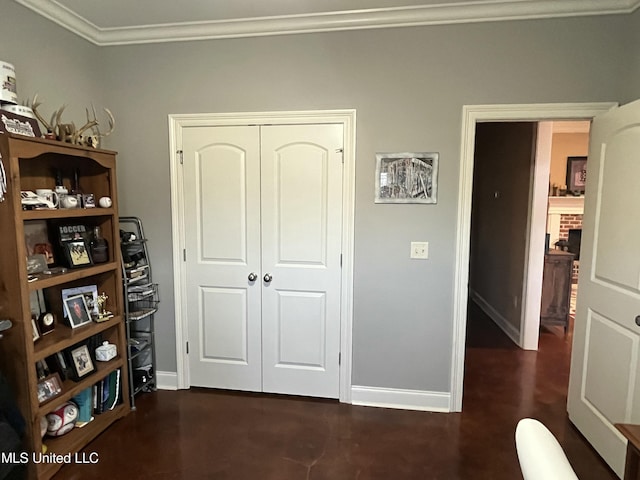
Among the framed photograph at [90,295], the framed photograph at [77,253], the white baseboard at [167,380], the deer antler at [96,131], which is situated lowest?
the white baseboard at [167,380]

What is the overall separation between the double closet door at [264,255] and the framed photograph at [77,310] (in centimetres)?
70

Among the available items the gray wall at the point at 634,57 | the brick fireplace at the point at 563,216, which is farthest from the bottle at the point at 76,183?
the brick fireplace at the point at 563,216

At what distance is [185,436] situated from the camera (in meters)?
2.41

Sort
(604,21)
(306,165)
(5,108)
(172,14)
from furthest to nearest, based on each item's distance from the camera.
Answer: (306,165), (172,14), (604,21), (5,108)

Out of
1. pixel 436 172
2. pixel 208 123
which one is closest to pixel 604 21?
pixel 436 172

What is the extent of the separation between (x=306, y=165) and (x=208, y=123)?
2.53 ft

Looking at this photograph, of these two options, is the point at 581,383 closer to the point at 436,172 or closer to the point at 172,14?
the point at 436,172

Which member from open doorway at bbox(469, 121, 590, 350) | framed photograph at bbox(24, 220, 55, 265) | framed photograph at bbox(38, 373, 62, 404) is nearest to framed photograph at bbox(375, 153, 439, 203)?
open doorway at bbox(469, 121, 590, 350)

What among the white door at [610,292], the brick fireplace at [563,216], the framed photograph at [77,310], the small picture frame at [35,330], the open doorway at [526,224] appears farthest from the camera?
the brick fireplace at [563,216]

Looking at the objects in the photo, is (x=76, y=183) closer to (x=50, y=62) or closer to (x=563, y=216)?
(x=50, y=62)

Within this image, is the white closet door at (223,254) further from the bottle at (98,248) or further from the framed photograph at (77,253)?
the framed photograph at (77,253)

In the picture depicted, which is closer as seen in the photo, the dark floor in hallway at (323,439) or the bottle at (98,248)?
the dark floor in hallway at (323,439)

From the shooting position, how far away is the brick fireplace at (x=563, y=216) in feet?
17.6

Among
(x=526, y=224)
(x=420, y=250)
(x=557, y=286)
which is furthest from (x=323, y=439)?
(x=557, y=286)
